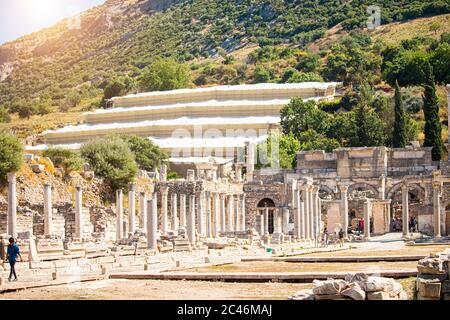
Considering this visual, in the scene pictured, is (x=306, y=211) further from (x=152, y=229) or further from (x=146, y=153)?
(x=146, y=153)

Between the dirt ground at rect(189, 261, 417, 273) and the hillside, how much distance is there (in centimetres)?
9934

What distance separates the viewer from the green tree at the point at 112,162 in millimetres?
71125

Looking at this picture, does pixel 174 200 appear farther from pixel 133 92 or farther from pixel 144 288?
pixel 133 92

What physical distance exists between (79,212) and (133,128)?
58.1 metres

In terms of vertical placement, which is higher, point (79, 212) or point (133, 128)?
point (133, 128)

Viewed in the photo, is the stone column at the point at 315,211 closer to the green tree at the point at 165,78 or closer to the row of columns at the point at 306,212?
the row of columns at the point at 306,212

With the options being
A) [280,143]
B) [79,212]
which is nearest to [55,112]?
[280,143]

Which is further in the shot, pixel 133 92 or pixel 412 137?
pixel 133 92

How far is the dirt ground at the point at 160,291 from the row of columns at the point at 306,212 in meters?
37.8

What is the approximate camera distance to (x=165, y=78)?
472ft

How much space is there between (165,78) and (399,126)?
55.5 meters

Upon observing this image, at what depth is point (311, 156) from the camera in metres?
89.3

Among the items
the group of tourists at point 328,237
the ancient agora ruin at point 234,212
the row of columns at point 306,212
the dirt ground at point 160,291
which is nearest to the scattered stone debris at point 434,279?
the ancient agora ruin at point 234,212

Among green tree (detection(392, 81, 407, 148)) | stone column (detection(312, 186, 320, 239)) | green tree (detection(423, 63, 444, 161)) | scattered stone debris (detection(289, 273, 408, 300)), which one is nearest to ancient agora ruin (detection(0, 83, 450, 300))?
scattered stone debris (detection(289, 273, 408, 300))
